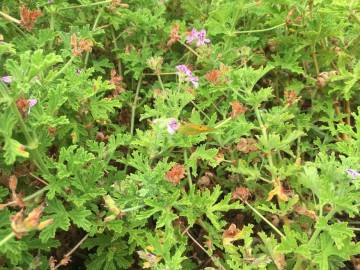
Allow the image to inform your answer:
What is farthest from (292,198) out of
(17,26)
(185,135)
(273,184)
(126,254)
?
(17,26)

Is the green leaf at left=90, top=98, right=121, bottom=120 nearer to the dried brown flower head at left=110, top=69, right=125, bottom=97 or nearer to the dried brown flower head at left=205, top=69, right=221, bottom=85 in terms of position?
the dried brown flower head at left=110, top=69, right=125, bottom=97

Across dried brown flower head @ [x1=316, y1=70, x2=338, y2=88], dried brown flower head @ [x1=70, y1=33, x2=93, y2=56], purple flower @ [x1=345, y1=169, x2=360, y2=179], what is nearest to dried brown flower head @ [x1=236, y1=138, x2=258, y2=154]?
purple flower @ [x1=345, y1=169, x2=360, y2=179]

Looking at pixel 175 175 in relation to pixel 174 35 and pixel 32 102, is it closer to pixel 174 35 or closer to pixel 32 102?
pixel 32 102

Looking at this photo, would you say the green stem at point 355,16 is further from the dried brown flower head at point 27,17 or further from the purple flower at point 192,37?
the dried brown flower head at point 27,17

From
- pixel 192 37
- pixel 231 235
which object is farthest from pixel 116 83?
pixel 231 235

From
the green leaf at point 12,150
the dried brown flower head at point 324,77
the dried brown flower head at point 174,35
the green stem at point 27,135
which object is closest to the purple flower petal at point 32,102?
the green stem at point 27,135
